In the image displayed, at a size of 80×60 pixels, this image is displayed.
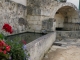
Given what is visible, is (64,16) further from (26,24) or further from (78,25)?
(26,24)

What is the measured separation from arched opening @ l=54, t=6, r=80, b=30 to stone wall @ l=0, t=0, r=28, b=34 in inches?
134

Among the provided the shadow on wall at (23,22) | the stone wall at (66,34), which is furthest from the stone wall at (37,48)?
the stone wall at (66,34)

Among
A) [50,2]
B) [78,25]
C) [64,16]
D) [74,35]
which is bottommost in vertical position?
[74,35]

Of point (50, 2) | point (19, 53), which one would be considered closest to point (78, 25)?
point (50, 2)

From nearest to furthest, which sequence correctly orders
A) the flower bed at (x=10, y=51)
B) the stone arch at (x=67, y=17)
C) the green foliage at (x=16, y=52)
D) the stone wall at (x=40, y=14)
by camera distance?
the flower bed at (x=10, y=51), the green foliage at (x=16, y=52), the stone wall at (x=40, y=14), the stone arch at (x=67, y=17)

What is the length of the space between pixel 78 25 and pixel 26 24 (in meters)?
4.00

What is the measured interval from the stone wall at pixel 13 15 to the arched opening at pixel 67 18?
134 inches

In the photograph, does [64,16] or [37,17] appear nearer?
[37,17]

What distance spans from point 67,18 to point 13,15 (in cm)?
540

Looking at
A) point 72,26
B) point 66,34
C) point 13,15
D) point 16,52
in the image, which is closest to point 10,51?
point 16,52

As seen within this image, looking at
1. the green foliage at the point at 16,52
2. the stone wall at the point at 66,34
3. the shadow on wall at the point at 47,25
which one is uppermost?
the shadow on wall at the point at 47,25

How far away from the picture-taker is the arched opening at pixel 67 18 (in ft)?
31.5

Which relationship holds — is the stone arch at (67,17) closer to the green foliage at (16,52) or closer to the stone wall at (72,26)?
the stone wall at (72,26)

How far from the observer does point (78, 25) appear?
9719mm
